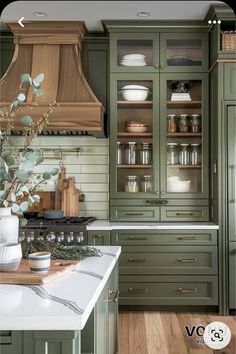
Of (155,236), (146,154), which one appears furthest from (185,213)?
(146,154)

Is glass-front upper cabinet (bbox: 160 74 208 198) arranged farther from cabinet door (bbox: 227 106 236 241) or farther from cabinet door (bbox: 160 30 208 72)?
cabinet door (bbox: 227 106 236 241)

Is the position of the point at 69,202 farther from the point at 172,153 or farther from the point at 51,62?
the point at 51,62

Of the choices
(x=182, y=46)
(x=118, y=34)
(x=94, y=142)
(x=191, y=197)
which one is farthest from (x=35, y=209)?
(x=182, y=46)

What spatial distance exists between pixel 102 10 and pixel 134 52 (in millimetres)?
508

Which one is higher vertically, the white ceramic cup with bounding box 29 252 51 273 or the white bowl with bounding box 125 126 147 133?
the white bowl with bounding box 125 126 147 133

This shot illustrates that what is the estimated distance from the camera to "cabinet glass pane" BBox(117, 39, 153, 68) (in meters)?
4.02

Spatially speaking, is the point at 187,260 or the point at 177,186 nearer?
the point at 187,260

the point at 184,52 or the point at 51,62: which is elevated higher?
the point at 184,52

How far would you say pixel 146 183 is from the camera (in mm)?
4066

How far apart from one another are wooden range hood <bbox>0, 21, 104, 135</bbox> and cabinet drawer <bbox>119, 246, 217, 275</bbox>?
1.12m

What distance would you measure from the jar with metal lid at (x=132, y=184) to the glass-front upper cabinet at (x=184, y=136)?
0.80 feet

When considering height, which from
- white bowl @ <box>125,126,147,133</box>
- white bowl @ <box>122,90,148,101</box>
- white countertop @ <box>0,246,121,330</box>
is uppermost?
white bowl @ <box>122,90,148,101</box>

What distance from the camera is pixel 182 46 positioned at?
4.05 metres

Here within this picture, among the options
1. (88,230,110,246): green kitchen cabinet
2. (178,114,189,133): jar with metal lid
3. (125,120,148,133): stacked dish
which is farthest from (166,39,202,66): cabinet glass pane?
(88,230,110,246): green kitchen cabinet
